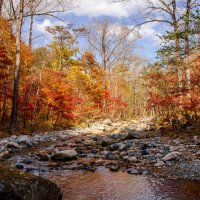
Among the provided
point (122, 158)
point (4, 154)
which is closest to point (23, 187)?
point (122, 158)

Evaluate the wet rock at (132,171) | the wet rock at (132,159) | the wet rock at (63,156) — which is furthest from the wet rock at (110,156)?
the wet rock at (132,171)

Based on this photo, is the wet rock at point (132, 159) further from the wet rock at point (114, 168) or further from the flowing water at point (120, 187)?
the flowing water at point (120, 187)

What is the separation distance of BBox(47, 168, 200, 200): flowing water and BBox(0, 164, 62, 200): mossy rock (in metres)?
1.72

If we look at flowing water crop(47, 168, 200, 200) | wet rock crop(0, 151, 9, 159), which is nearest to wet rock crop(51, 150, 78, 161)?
wet rock crop(0, 151, 9, 159)

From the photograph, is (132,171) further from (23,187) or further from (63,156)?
(23,187)

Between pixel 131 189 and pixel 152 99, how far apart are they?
802cm

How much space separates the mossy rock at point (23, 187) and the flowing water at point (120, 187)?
1718 mm

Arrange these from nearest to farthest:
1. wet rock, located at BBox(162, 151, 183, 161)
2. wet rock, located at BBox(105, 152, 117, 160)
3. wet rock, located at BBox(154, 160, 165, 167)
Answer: wet rock, located at BBox(154, 160, 165, 167)
wet rock, located at BBox(162, 151, 183, 161)
wet rock, located at BBox(105, 152, 117, 160)

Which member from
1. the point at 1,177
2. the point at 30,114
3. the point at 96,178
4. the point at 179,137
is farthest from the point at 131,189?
the point at 30,114

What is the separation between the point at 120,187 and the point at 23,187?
3232mm

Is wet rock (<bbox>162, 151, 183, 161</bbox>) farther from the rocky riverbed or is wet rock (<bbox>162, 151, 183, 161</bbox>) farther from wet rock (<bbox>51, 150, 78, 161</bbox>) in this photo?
wet rock (<bbox>51, 150, 78, 161</bbox>)

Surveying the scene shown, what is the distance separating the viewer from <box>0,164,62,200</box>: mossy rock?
12.0ft

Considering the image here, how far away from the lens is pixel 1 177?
375cm

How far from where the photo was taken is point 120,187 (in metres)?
6.58
